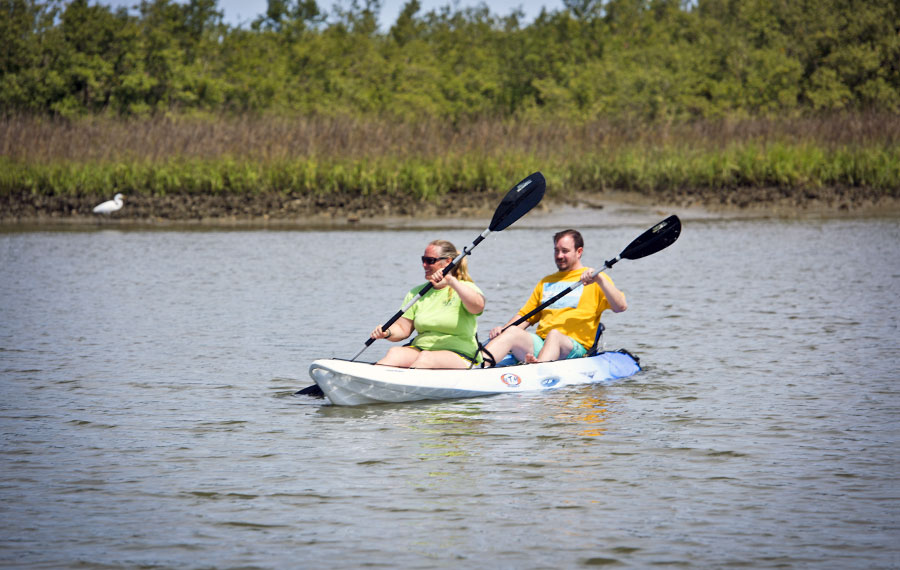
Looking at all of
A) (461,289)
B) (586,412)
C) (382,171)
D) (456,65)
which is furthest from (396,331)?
(456,65)

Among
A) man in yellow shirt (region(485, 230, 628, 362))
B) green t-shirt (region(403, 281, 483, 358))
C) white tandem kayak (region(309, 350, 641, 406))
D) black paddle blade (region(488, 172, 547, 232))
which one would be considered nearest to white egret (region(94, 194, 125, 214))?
black paddle blade (region(488, 172, 547, 232))

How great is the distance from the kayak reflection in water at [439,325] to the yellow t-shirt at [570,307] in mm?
780

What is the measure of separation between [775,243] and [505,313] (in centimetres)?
847

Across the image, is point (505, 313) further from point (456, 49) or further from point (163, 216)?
point (456, 49)

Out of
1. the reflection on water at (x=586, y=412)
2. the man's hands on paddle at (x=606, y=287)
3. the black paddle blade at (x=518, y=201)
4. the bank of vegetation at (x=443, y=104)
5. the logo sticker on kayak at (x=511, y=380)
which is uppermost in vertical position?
the bank of vegetation at (x=443, y=104)

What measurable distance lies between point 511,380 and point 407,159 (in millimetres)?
17122

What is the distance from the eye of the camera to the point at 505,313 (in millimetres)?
12672

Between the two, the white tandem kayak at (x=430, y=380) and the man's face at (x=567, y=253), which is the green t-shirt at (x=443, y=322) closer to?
the white tandem kayak at (x=430, y=380)

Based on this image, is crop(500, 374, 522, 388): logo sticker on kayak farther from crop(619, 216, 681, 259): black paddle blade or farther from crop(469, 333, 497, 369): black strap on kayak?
crop(619, 216, 681, 259): black paddle blade

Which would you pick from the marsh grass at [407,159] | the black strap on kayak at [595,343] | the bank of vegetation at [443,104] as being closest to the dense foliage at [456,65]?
the bank of vegetation at [443,104]

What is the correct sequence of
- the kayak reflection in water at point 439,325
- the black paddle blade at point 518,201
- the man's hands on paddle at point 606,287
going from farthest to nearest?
1. the black paddle blade at point 518,201
2. the man's hands on paddle at point 606,287
3. the kayak reflection in water at point 439,325

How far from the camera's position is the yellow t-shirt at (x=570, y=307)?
9.02 m

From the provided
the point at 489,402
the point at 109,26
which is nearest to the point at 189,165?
the point at 109,26

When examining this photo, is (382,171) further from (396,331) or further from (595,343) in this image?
(396,331)
